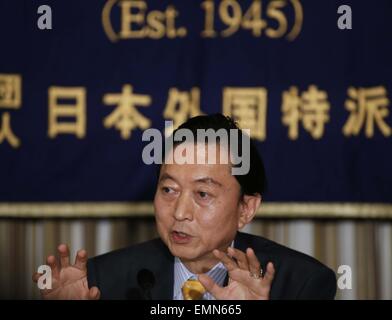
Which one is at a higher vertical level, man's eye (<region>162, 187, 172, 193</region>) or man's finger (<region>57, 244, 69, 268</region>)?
man's eye (<region>162, 187, 172, 193</region>)

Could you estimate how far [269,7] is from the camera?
246cm

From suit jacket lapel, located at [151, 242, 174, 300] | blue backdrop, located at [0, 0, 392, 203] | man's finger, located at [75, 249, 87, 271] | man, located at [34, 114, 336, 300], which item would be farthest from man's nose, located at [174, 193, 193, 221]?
blue backdrop, located at [0, 0, 392, 203]

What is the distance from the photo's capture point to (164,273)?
2.05m

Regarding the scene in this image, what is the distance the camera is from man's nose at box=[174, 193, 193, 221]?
195cm

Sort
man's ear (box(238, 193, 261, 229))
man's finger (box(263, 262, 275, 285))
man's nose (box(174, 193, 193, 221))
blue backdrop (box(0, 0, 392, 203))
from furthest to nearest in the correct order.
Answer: blue backdrop (box(0, 0, 392, 203))
man's ear (box(238, 193, 261, 229))
man's nose (box(174, 193, 193, 221))
man's finger (box(263, 262, 275, 285))

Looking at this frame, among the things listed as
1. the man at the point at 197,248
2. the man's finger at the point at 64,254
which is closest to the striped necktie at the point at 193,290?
the man at the point at 197,248

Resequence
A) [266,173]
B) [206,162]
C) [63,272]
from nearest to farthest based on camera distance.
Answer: [63,272] → [206,162] → [266,173]

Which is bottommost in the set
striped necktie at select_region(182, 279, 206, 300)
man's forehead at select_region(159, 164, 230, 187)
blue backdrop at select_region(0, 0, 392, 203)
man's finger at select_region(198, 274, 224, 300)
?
striped necktie at select_region(182, 279, 206, 300)

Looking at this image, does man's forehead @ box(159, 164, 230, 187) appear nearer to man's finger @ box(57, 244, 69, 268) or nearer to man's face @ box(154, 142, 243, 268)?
man's face @ box(154, 142, 243, 268)

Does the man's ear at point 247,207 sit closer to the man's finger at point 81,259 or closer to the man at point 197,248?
the man at point 197,248

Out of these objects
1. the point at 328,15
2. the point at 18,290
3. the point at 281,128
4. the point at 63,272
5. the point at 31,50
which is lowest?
the point at 18,290

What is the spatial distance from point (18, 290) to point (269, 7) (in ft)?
5.23

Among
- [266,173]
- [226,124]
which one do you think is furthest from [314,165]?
[226,124]

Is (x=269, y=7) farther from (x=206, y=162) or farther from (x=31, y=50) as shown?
(x=31, y=50)
